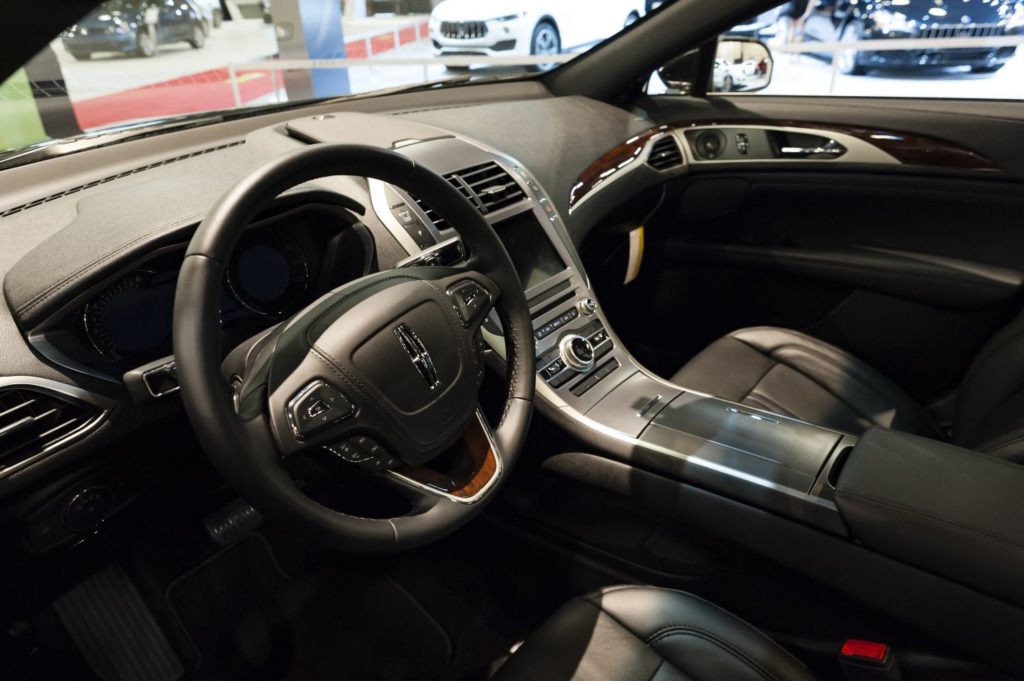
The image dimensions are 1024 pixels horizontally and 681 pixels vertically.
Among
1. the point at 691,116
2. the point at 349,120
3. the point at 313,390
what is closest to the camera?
the point at 313,390

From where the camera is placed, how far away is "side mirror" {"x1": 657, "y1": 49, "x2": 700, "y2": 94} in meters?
2.20

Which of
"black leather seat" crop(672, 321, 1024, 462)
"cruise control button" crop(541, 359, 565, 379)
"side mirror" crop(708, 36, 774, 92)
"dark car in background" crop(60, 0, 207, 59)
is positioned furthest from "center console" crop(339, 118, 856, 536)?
"dark car in background" crop(60, 0, 207, 59)

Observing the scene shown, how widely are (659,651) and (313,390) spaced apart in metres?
0.61

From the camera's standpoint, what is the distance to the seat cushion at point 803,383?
5.38ft

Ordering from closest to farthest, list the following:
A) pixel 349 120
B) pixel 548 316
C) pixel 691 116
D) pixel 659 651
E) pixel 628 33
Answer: pixel 659 651
pixel 548 316
pixel 349 120
pixel 628 33
pixel 691 116

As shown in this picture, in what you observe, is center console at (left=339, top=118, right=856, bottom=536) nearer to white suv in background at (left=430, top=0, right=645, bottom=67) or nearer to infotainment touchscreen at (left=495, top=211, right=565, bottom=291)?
infotainment touchscreen at (left=495, top=211, right=565, bottom=291)

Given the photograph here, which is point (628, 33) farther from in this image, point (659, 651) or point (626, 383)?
point (659, 651)

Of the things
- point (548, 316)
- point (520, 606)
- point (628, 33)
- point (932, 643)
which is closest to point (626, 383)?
point (548, 316)

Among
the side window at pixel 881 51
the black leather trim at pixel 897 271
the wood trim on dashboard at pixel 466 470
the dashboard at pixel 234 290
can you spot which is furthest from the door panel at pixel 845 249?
the wood trim on dashboard at pixel 466 470

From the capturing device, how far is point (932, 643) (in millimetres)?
1085

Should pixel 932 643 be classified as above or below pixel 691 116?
below

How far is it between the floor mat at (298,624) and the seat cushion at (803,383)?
80cm

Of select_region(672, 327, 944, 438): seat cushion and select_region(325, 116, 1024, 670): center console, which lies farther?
select_region(672, 327, 944, 438): seat cushion

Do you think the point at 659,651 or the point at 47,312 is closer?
the point at 47,312
